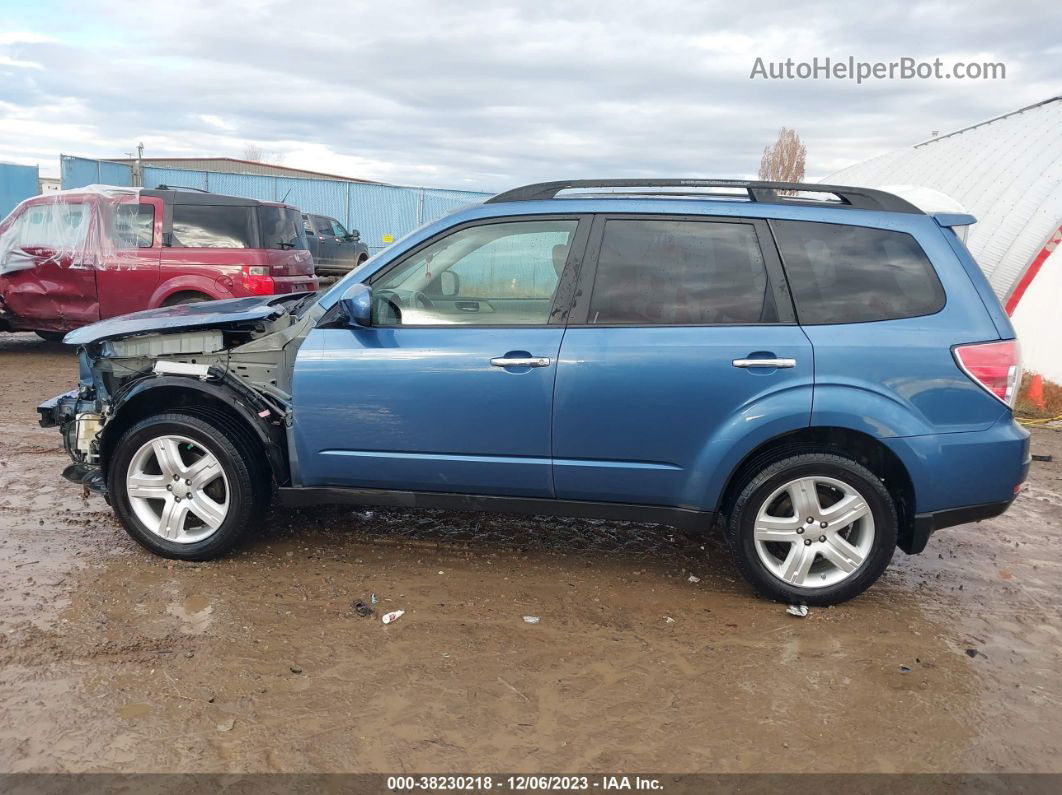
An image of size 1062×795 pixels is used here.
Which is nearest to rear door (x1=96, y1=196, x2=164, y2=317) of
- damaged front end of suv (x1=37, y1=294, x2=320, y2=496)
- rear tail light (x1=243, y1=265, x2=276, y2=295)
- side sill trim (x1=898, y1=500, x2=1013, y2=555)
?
rear tail light (x1=243, y1=265, x2=276, y2=295)

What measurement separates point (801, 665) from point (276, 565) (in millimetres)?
2571

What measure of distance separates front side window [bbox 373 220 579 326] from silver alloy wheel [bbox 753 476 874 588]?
4.60ft

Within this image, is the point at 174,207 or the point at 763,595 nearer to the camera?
the point at 763,595

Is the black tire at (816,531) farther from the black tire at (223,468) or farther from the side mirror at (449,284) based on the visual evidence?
the black tire at (223,468)

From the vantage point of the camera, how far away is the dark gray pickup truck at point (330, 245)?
1878cm

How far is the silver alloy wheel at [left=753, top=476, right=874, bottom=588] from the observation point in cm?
385

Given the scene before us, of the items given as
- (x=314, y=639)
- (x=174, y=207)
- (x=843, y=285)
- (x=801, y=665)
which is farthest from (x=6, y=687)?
(x=174, y=207)

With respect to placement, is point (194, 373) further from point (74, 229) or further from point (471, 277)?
point (74, 229)

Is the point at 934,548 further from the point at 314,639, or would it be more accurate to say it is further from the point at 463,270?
the point at 314,639

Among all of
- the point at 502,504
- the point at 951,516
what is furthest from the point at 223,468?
the point at 951,516

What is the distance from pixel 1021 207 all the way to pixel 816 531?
8638 mm

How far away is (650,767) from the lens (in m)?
2.79

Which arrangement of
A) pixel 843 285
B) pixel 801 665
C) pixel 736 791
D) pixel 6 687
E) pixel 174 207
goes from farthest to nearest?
1. pixel 174 207
2. pixel 843 285
3. pixel 801 665
4. pixel 6 687
5. pixel 736 791

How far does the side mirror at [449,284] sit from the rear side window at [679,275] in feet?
2.48
